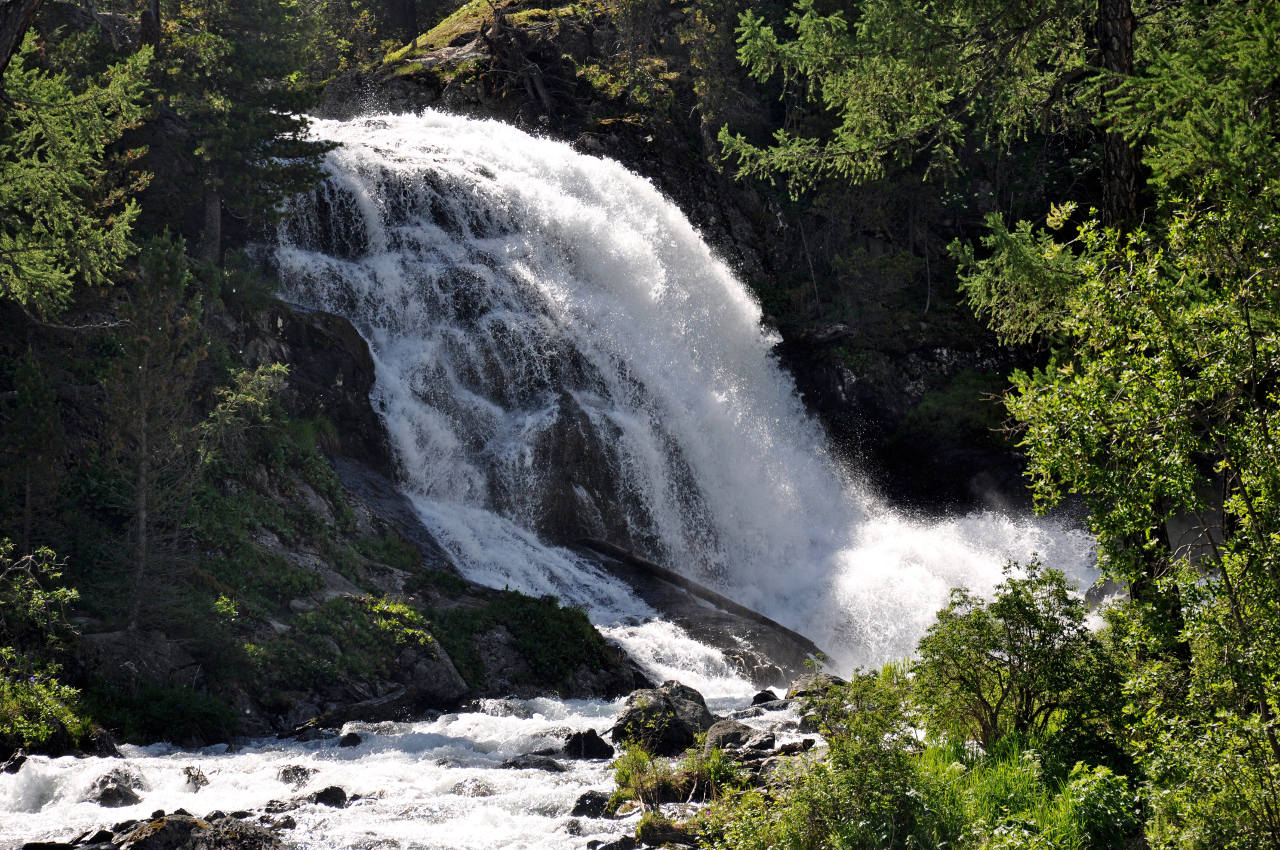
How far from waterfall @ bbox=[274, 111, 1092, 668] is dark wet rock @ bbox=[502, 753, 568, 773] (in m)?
8.46

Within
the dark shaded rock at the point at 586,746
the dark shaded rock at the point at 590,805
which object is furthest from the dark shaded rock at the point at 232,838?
the dark shaded rock at the point at 586,746

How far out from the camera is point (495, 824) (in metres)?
9.52

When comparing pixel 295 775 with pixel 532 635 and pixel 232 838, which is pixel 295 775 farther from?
pixel 532 635

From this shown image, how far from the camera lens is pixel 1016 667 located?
8094 mm

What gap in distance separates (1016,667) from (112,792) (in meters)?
8.32

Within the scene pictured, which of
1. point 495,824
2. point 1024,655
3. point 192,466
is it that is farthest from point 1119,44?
point 192,466

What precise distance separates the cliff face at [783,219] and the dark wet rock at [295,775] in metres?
22.4

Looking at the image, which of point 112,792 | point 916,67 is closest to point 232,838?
point 112,792

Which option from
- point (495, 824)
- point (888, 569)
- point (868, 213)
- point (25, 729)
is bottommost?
point (25, 729)

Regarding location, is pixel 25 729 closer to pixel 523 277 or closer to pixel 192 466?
pixel 192 466

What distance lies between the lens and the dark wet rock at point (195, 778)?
412 inches

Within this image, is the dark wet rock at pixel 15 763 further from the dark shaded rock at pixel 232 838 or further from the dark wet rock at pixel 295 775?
the dark shaded rock at pixel 232 838

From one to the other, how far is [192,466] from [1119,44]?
12.9m

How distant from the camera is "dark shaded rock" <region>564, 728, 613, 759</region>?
12.3 m
